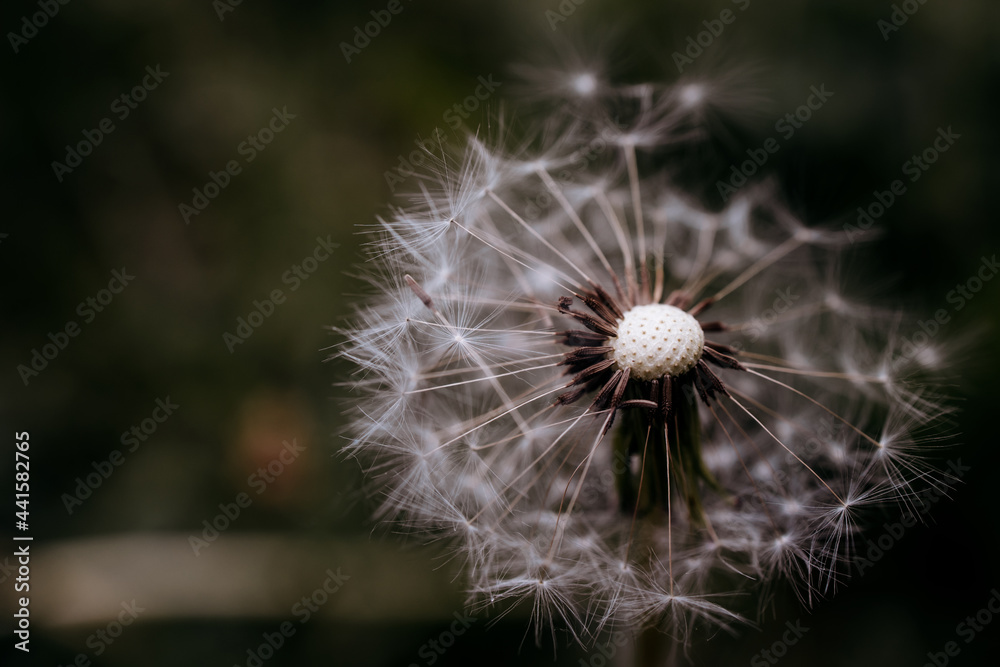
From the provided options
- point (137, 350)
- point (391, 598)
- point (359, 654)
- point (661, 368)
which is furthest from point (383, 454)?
point (137, 350)

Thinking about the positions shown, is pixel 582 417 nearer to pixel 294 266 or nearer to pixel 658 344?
pixel 658 344

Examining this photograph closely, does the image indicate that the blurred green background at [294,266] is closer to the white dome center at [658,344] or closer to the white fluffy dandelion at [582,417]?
the white fluffy dandelion at [582,417]

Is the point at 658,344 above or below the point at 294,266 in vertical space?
below

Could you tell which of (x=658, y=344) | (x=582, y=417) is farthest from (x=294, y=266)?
(x=658, y=344)

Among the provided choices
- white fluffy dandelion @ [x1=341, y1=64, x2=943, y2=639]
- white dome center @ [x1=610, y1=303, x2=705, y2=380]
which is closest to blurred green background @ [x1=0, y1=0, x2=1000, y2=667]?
white fluffy dandelion @ [x1=341, y1=64, x2=943, y2=639]

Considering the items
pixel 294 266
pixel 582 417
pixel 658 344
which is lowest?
pixel 582 417

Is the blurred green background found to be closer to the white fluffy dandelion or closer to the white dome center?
the white fluffy dandelion
